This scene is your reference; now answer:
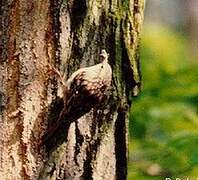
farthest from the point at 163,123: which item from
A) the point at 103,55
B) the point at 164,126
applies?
the point at 103,55

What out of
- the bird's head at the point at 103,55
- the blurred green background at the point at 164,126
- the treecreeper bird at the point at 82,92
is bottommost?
the treecreeper bird at the point at 82,92

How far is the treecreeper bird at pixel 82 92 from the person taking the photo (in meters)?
1.79

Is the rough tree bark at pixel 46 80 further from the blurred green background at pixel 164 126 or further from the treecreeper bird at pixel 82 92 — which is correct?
the blurred green background at pixel 164 126

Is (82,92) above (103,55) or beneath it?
beneath

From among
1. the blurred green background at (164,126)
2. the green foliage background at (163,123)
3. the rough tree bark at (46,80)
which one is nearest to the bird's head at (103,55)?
the rough tree bark at (46,80)

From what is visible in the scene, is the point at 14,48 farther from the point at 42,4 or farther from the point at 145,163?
the point at 145,163

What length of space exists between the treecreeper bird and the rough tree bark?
0.13 feet

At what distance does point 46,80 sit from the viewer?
6.21 feet

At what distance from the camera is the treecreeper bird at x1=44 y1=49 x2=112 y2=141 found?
1793 millimetres

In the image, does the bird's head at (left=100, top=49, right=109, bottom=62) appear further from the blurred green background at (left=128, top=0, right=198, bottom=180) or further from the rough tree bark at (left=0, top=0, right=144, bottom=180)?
the blurred green background at (left=128, top=0, right=198, bottom=180)

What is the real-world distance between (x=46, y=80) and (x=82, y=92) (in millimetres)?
147

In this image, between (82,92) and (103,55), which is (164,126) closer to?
(103,55)

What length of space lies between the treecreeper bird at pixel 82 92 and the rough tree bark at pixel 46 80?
0.13 ft

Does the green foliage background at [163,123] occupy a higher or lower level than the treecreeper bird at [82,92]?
higher
